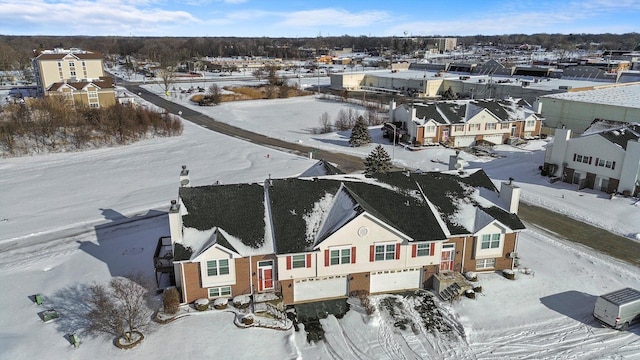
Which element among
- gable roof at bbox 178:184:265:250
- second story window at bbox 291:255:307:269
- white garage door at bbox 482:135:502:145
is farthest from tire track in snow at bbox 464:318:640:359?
white garage door at bbox 482:135:502:145

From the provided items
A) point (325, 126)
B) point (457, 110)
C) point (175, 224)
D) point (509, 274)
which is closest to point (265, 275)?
point (175, 224)

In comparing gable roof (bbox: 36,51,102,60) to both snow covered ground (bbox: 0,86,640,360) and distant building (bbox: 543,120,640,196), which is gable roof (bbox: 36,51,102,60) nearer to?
snow covered ground (bbox: 0,86,640,360)

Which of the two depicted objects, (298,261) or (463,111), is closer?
(298,261)

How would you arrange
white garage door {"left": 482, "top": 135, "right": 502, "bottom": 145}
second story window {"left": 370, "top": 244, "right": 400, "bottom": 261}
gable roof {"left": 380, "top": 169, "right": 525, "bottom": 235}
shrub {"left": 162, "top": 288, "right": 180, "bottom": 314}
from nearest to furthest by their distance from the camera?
1. shrub {"left": 162, "top": 288, "right": 180, "bottom": 314}
2. second story window {"left": 370, "top": 244, "right": 400, "bottom": 261}
3. gable roof {"left": 380, "top": 169, "right": 525, "bottom": 235}
4. white garage door {"left": 482, "top": 135, "right": 502, "bottom": 145}

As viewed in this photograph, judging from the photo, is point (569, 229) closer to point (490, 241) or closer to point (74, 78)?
point (490, 241)

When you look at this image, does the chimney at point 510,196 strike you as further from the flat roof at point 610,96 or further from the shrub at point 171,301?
the flat roof at point 610,96

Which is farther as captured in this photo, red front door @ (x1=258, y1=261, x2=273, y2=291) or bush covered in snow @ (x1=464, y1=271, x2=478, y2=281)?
bush covered in snow @ (x1=464, y1=271, x2=478, y2=281)
